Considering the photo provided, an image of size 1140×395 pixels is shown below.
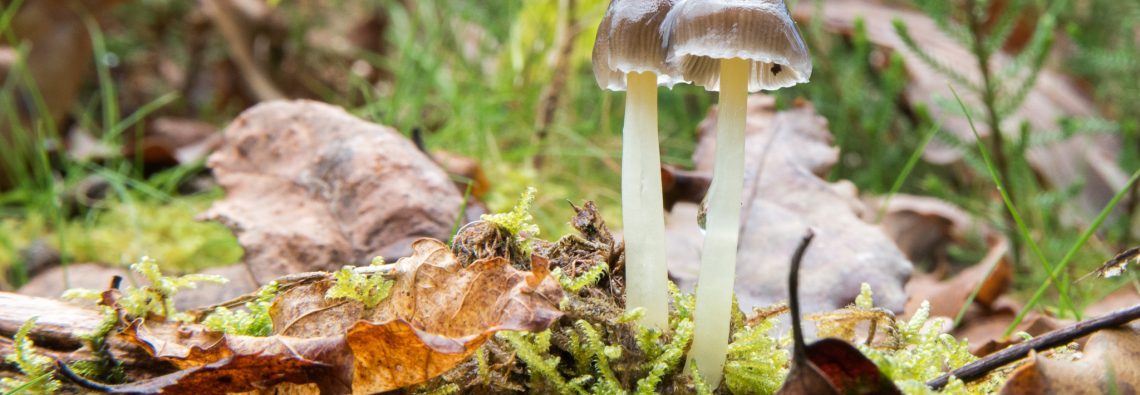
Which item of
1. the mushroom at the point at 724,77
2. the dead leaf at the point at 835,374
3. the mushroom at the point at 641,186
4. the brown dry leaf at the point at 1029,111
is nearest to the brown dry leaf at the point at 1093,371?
the dead leaf at the point at 835,374

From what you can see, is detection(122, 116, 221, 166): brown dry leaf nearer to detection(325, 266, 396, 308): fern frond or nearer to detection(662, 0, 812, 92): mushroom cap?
detection(325, 266, 396, 308): fern frond

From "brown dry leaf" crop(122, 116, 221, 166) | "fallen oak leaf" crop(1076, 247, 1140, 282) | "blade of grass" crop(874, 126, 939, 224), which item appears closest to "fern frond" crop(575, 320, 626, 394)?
"fallen oak leaf" crop(1076, 247, 1140, 282)

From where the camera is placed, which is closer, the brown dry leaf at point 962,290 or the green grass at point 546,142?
the brown dry leaf at point 962,290

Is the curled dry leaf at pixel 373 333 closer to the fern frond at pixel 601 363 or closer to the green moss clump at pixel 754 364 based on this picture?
the fern frond at pixel 601 363

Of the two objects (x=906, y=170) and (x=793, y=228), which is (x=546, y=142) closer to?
(x=793, y=228)

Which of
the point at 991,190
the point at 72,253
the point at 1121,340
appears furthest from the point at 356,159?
the point at 991,190

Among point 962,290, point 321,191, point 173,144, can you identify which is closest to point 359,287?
point 321,191

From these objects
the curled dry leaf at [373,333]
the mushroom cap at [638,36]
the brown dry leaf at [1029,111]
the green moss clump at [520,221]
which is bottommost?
the brown dry leaf at [1029,111]
